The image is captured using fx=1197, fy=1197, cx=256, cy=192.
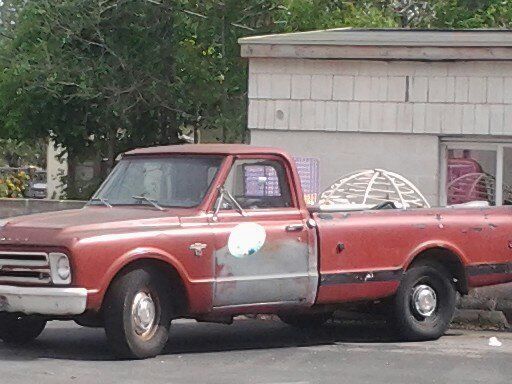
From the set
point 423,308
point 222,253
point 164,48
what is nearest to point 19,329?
point 222,253

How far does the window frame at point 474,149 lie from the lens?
49.1ft

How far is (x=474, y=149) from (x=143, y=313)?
22.1ft

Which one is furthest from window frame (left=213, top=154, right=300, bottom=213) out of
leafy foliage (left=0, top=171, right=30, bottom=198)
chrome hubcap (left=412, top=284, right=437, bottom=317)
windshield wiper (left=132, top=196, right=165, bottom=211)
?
leafy foliage (left=0, top=171, right=30, bottom=198)

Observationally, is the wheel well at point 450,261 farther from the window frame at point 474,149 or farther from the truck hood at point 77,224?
the window frame at point 474,149

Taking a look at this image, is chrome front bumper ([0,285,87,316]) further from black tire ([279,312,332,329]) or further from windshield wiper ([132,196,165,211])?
black tire ([279,312,332,329])

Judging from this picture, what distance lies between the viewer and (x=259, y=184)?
1077 centimetres

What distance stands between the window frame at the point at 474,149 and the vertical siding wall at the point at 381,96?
1.00 feet

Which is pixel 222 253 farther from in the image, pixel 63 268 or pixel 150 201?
pixel 63 268

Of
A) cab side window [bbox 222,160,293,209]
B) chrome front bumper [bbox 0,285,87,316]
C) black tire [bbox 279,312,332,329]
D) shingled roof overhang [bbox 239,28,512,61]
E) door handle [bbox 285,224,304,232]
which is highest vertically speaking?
shingled roof overhang [bbox 239,28,512,61]

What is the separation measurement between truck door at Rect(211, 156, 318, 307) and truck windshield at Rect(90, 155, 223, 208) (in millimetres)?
214

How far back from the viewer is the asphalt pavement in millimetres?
8875

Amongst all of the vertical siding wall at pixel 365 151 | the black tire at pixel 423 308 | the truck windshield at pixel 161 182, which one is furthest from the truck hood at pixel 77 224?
the vertical siding wall at pixel 365 151

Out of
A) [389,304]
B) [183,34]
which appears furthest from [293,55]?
[183,34]

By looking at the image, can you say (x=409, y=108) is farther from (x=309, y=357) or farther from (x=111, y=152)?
(x=111, y=152)
